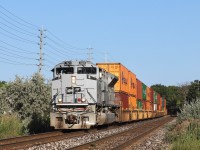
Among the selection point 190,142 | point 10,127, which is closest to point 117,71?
point 10,127

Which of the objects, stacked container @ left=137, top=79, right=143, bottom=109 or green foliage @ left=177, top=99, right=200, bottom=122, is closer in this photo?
green foliage @ left=177, top=99, right=200, bottom=122

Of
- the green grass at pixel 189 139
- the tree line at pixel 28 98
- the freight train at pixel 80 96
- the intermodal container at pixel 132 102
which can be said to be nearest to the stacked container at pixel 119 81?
the intermodal container at pixel 132 102

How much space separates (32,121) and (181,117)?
347 inches

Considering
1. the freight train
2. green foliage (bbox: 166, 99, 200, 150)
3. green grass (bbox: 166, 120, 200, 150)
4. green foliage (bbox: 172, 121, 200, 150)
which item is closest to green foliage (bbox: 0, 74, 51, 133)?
the freight train

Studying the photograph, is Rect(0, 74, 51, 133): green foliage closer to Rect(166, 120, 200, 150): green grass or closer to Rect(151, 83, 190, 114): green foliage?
Rect(166, 120, 200, 150): green grass

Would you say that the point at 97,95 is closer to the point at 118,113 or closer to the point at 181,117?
the point at 181,117

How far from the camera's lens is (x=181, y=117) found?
2192 cm

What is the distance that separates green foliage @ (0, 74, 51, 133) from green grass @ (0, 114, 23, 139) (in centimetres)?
422

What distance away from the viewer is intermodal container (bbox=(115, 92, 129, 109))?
28.2 meters

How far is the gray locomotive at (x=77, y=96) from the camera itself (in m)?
20.3

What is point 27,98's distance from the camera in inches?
1049

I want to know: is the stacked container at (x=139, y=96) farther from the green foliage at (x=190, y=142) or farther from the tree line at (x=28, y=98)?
the green foliage at (x=190, y=142)

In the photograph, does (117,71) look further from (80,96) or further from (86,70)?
(80,96)

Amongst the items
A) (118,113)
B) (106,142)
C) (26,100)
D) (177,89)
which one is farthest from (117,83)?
(177,89)
